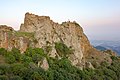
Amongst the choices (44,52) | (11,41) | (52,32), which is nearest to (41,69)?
(11,41)

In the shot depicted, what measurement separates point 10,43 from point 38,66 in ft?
25.4

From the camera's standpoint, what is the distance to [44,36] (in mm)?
63344

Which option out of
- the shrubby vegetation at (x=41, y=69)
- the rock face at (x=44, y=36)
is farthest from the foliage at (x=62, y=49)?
the rock face at (x=44, y=36)

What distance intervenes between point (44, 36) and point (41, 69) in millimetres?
13859

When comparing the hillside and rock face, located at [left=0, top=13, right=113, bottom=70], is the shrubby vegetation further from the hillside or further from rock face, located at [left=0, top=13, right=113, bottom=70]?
rock face, located at [left=0, top=13, right=113, bottom=70]

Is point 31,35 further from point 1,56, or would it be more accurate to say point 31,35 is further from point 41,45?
point 1,56

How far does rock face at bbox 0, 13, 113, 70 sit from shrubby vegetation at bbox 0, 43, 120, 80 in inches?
55.4

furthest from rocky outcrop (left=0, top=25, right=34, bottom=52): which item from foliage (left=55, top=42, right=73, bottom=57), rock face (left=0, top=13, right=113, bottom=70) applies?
foliage (left=55, top=42, right=73, bottom=57)

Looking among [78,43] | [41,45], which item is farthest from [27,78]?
[78,43]

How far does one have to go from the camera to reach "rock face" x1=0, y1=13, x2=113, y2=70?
2233 inches

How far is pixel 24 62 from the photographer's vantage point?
Answer: 2093 inches

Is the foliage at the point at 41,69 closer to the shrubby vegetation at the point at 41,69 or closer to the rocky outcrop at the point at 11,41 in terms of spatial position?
the shrubby vegetation at the point at 41,69

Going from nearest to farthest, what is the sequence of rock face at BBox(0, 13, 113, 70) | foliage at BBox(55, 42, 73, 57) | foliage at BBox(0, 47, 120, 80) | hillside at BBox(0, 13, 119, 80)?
foliage at BBox(0, 47, 120, 80) < hillside at BBox(0, 13, 119, 80) < rock face at BBox(0, 13, 113, 70) < foliage at BBox(55, 42, 73, 57)

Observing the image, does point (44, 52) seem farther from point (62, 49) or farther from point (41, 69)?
point (41, 69)
